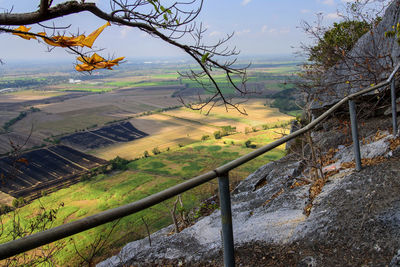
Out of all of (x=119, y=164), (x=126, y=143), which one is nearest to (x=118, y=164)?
(x=119, y=164)

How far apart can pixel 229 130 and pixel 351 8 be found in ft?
133

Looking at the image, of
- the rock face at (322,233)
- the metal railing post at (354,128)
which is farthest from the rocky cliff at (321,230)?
the metal railing post at (354,128)

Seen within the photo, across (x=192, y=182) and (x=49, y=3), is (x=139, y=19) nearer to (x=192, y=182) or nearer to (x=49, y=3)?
(x=49, y=3)

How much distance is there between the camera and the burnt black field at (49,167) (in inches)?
1201

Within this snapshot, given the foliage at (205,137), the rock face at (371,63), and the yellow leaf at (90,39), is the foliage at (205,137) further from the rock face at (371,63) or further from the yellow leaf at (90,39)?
the yellow leaf at (90,39)

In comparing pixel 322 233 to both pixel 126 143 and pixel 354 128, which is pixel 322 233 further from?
pixel 126 143

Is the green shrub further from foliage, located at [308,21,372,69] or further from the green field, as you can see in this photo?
foliage, located at [308,21,372,69]

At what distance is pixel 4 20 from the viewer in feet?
7.33

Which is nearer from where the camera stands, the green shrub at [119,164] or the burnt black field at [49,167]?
the burnt black field at [49,167]

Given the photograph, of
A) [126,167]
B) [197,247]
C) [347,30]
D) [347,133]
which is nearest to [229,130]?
[126,167]

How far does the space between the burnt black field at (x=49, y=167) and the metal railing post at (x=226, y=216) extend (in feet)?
101

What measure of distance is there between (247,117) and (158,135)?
16746 millimetres

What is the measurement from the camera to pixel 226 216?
4.35 ft

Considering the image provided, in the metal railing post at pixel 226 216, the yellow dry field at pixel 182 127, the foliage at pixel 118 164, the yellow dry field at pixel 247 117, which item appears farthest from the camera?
the yellow dry field at pixel 247 117
